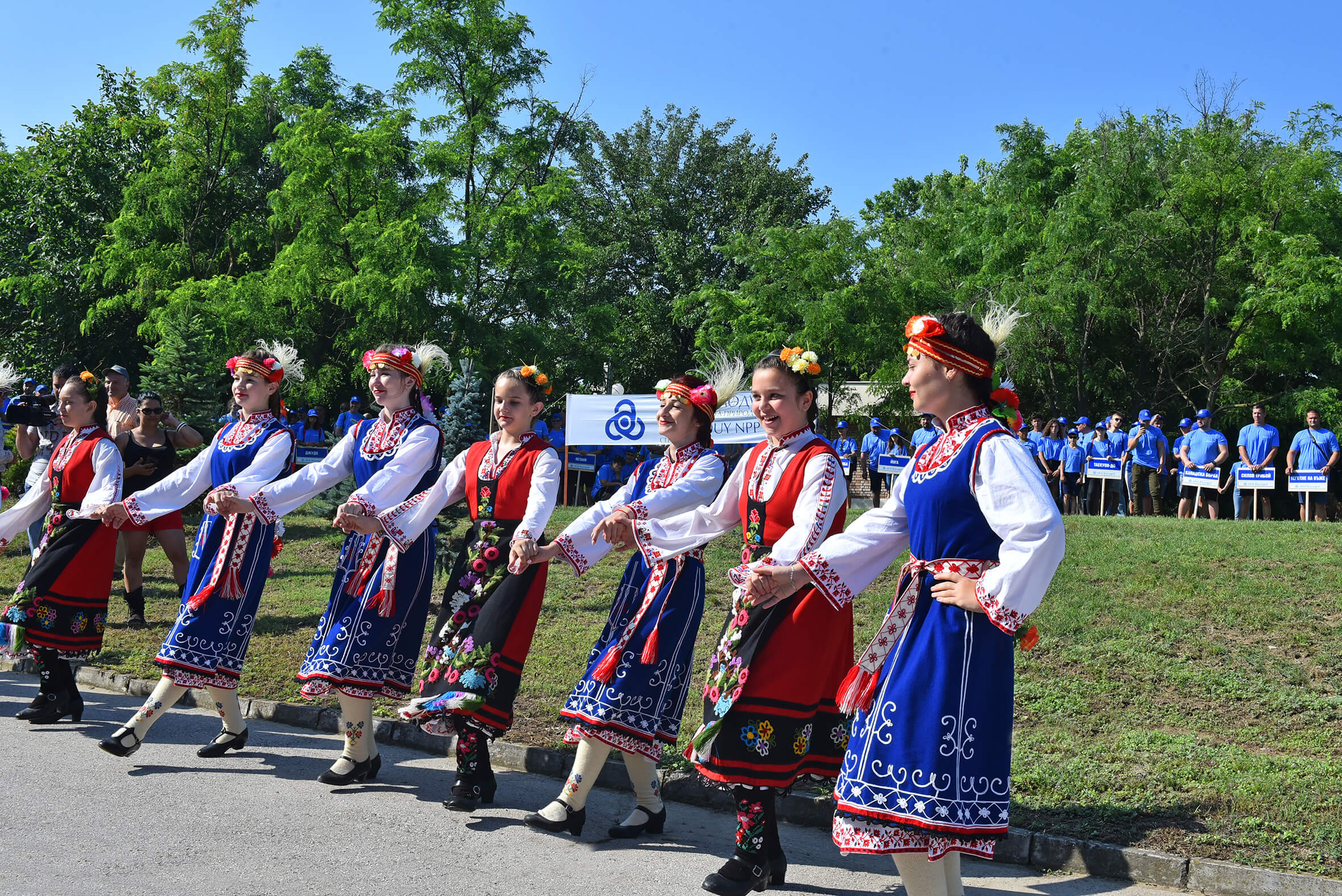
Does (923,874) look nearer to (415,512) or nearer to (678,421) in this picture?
(678,421)

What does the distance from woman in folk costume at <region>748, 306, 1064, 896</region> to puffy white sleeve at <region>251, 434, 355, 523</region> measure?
356 centimetres

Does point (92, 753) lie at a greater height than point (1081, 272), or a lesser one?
lesser

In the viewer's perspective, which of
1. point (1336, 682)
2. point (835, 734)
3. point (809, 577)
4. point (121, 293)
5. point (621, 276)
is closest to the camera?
point (809, 577)

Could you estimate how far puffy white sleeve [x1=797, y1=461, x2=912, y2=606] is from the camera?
3.86 m

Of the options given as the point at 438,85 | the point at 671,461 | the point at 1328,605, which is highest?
the point at 438,85

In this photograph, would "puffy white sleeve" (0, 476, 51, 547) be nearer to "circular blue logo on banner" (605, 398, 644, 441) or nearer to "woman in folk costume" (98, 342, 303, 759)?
"woman in folk costume" (98, 342, 303, 759)

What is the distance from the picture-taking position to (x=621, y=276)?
40.8 metres

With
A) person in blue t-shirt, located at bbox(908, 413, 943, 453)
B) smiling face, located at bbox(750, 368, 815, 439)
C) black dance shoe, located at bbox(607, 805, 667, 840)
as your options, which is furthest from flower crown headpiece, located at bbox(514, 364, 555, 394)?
person in blue t-shirt, located at bbox(908, 413, 943, 453)

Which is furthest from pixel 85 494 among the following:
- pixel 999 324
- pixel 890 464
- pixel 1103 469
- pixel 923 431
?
pixel 1103 469

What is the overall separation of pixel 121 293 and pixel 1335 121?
30299 mm

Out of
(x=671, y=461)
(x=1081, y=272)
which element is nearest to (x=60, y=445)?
(x=671, y=461)

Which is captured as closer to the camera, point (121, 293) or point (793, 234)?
point (793, 234)

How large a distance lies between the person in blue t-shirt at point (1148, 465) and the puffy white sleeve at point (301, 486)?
47.5ft

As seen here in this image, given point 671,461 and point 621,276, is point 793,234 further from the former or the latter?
point 671,461
